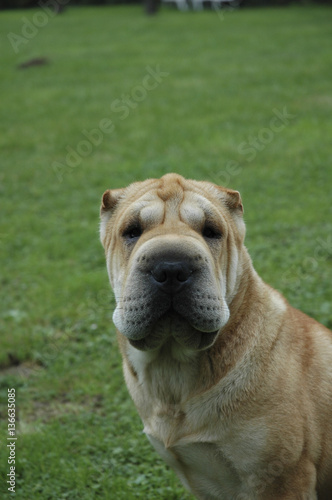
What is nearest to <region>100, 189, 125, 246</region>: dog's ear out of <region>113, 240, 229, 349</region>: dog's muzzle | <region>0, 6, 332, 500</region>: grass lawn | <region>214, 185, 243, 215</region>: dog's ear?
<region>214, 185, 243, 215</region>: dog's ear

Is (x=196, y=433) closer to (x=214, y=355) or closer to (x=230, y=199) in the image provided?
(x=214, y=355)

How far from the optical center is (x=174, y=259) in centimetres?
255

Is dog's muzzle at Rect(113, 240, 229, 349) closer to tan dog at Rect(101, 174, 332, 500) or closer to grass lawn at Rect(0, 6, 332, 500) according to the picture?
tan dog at Rect(101, 174, 332, 500)

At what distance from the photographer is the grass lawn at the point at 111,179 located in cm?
425

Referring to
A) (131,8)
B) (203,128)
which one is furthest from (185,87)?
(131,8)

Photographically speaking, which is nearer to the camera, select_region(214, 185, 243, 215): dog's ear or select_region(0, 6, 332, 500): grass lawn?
select_region(214, 185, 243, 215): dog's ear

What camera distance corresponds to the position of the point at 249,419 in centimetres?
275

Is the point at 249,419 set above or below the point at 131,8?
above

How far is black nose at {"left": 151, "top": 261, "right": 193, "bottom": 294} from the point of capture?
2.54 m

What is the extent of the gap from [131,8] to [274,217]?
23.9m

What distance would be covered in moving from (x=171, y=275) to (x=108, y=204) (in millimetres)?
899

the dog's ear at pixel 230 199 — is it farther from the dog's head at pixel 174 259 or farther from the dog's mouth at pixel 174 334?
the dog's mouth at pixel 174 334

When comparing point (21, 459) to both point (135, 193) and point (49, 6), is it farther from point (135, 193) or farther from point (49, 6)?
point (49, 6)

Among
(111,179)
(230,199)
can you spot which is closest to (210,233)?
(230,199)
